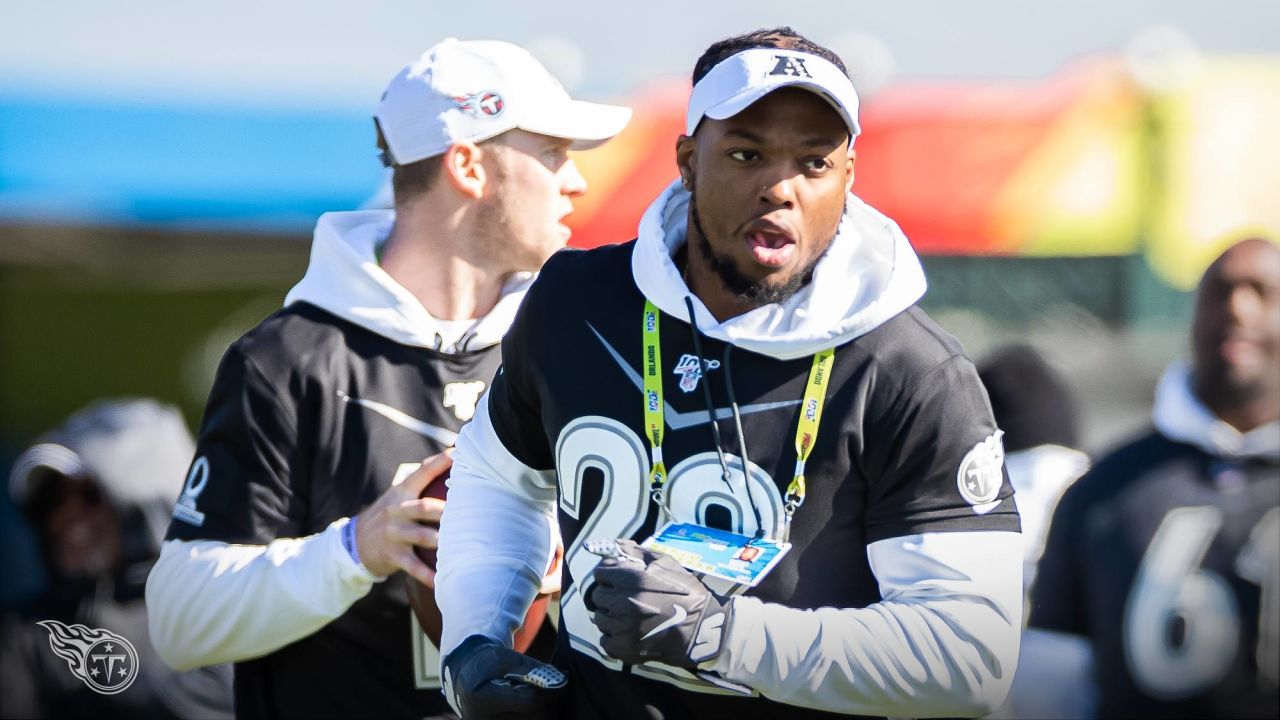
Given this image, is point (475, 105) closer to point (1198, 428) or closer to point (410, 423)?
point (410, 423)

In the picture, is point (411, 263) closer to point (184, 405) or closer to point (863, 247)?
point (863, 247)

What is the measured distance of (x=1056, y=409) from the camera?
5.53 meters

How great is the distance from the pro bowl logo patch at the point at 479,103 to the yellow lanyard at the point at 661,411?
909 mm

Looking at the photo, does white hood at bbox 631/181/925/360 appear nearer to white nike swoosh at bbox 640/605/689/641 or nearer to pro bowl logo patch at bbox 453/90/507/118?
white nike swoosh at bbox 640/605/689/641

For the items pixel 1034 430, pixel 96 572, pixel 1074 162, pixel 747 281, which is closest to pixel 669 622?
pixel 747 281

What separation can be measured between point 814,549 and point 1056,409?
3.50 metres

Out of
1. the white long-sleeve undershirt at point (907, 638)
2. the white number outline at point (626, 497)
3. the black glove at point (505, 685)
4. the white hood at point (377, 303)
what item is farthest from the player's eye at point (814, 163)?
the white hood at point (377, 303)

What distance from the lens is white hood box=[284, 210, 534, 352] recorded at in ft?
10.2

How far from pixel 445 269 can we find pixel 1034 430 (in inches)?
113

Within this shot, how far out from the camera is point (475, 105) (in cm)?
319

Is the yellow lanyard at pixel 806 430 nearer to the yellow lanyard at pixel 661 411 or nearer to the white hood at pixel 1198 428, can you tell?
the yellow lanyard at pixel 661 411

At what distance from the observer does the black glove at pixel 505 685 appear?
7.70ft

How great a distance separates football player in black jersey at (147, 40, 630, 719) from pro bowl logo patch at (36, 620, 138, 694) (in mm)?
1174

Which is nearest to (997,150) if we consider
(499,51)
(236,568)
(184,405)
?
(184,405)
